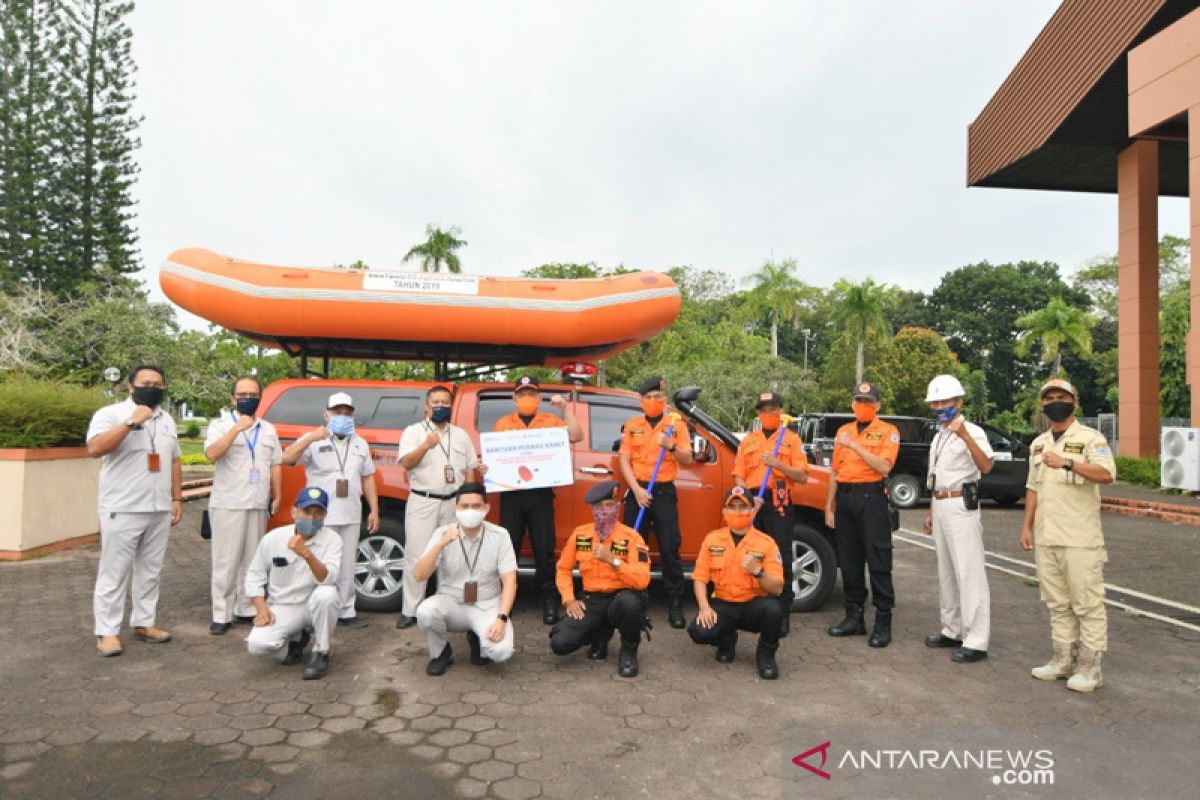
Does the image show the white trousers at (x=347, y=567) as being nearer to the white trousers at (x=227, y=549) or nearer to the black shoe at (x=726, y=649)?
the white trousers at (x=227, y=549)

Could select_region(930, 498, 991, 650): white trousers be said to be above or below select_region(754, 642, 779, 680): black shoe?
above

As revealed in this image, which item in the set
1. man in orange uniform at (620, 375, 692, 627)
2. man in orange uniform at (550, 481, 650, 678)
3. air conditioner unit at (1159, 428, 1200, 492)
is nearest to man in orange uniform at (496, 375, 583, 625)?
man in orange uniform at (620, 375, 692, 627)

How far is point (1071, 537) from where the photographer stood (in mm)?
4500

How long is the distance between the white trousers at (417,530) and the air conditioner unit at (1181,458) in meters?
8.11

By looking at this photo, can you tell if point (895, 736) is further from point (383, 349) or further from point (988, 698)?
point (383, 349)

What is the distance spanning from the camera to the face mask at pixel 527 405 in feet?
18.5

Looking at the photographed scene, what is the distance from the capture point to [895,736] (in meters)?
3.77

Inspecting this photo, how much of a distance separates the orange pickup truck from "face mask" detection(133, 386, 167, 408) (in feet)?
3.34

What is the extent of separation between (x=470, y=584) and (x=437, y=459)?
47.1 inches

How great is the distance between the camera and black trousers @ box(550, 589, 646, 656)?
4.60 metres

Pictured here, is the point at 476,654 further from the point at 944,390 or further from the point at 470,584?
the point at 944,390

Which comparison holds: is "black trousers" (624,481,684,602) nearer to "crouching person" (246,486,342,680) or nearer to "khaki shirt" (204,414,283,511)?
"crouching person" (246,486,342,680)

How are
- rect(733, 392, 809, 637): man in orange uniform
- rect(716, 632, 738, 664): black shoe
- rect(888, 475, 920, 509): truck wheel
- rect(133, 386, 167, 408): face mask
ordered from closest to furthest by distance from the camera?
rect(716, 632, 738, 664): black shoe < rect(133, 386, 167, 408): face mask < rect(733, 392, 809, 637): man in orange uniform < rect(888, 475, 920, 509): truck wheel

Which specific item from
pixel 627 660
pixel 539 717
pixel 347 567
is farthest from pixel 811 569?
pixel 347 567
